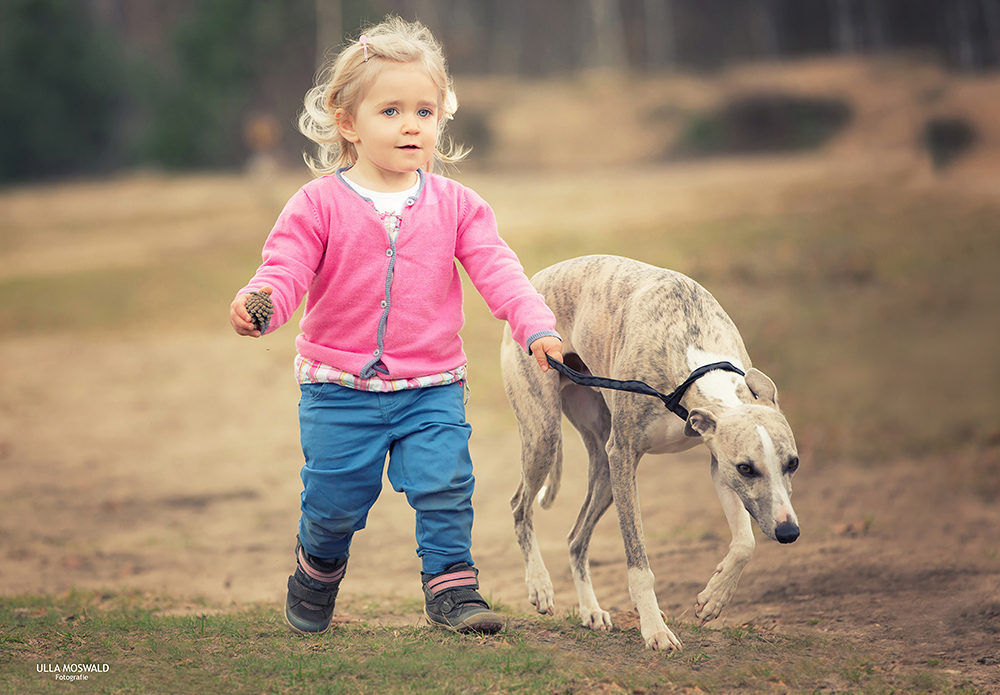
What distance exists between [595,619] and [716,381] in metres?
1.20

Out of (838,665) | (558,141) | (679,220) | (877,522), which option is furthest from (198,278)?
(838,665)

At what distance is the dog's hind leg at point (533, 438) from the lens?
13.7 feet

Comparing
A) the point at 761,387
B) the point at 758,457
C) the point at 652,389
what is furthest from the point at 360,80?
the point at 758,457

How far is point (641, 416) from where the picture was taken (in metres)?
3.76

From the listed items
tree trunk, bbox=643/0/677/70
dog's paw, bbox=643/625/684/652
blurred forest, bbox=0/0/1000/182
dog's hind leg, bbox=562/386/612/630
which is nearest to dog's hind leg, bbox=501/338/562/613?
dog's hind leg, bbox=562/386/612/630

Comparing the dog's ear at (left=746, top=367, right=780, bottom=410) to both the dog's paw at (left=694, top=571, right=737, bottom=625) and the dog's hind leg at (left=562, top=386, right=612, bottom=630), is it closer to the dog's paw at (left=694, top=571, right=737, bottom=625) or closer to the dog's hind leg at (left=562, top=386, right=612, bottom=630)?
the dog's paw at (left=694, top=571, right=737, bottom=625)

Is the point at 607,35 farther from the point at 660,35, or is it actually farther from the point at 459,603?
the point at 459,603

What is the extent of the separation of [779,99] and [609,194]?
13.6 ft

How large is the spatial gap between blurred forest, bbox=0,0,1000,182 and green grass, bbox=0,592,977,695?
830 inches

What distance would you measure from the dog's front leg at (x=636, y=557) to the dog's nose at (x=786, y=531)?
2.13 feet

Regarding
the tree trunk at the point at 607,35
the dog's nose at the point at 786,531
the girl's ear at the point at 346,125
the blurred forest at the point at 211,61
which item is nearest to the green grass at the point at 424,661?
the dog's nose at the point at 786,531

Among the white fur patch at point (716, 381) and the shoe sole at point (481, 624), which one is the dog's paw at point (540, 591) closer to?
the shoe sole at point (481, 624)

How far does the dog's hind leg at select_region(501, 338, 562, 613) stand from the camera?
4.17 meters

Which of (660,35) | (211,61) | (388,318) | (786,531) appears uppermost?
(211,61)
